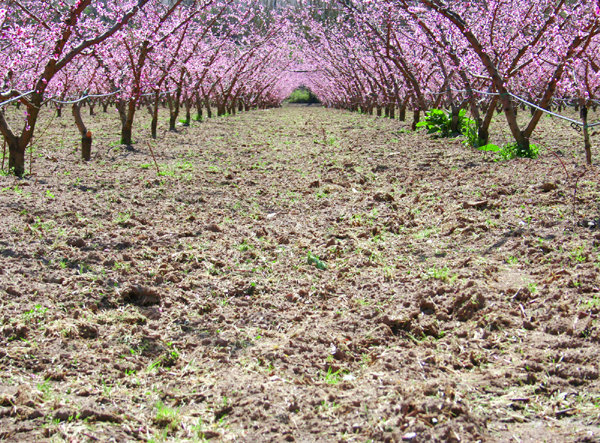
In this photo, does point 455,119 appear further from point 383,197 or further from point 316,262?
point 316,262

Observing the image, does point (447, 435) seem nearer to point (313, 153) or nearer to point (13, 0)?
point (13, 0)

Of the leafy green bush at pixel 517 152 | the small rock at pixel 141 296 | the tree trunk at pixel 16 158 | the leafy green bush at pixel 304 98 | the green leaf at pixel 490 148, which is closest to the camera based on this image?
the small rock at pixel 141 296

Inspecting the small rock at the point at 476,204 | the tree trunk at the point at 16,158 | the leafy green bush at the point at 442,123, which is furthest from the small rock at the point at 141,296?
the leafy green bush at the point at 442,123

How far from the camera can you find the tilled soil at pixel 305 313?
86.9 inches

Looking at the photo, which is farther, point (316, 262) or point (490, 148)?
point (490, 148)

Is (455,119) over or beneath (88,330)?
over

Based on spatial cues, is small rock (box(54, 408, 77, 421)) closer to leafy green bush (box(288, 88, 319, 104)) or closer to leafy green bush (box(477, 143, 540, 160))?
leafy green bush (box(477, 143, 540, 160))

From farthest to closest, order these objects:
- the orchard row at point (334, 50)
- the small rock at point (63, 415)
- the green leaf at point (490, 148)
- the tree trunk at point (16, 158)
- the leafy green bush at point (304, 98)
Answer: the leafy green bush at point (304, 98) → the green leaf at point (490, 148) → the orchard row at point (334, 50) → the tree trunk at point (16, 158) → the small rock at point (63, 415)

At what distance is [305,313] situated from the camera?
346 centimetres

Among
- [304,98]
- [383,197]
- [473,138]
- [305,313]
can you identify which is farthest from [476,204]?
[304,98]

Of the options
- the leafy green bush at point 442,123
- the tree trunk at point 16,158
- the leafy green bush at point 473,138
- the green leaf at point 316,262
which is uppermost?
the leafy green bush at point 442,123

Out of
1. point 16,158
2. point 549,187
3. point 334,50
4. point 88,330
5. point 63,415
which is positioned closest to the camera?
point 63,415

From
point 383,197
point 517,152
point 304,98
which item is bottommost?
point 383,197

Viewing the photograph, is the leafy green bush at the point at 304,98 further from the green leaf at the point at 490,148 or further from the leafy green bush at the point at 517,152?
the leafy green bush at the point at 517,152
